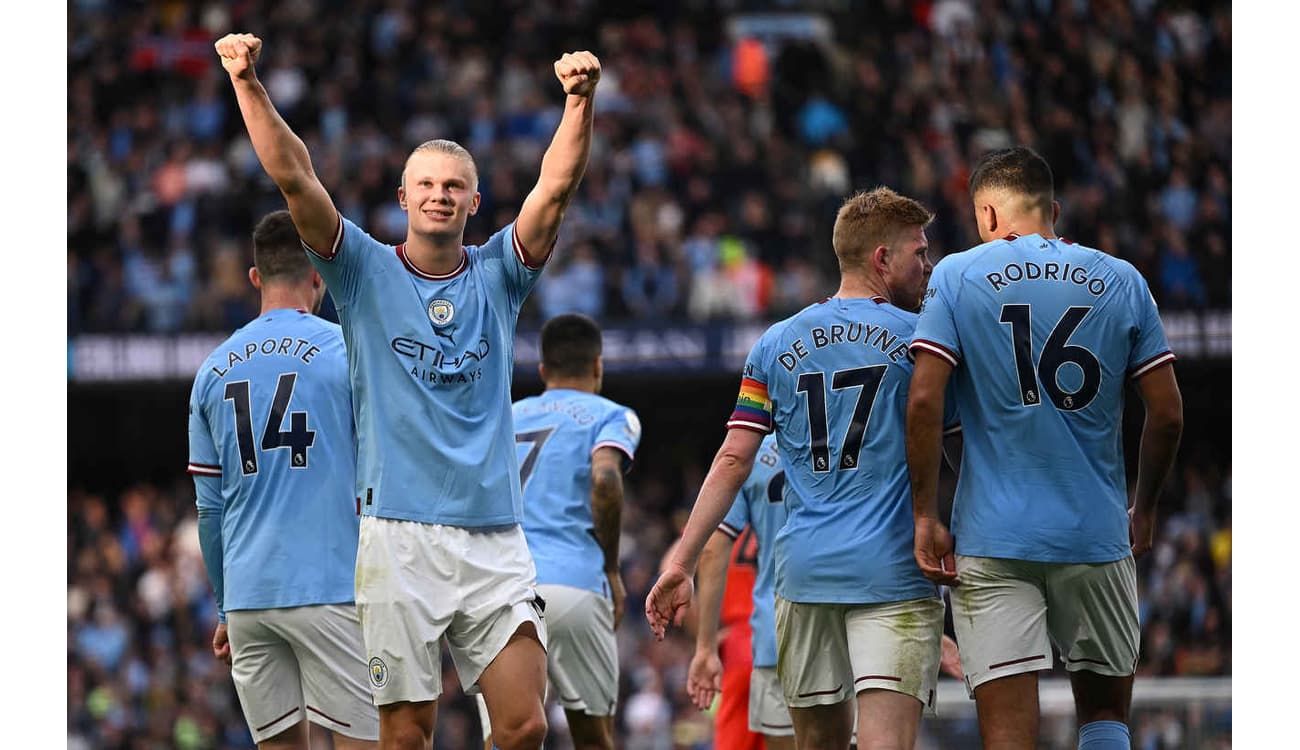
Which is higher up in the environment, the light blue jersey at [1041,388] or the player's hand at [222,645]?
the light blue jersey at [1041,388]

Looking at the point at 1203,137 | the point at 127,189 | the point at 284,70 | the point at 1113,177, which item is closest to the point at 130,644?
the point at 127,189

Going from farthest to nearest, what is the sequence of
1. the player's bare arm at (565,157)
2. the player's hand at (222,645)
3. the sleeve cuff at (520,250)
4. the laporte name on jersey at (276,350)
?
1. the player's hand at (222,645)
2. the laporte name on jersey at (276,350)
3. the sleeve cuff at (520,250)
4. the player's bare arm at (565,157)

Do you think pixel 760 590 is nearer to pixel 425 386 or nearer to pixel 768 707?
pixel 768 707

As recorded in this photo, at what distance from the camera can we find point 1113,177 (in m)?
20.1

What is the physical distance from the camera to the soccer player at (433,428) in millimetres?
5469

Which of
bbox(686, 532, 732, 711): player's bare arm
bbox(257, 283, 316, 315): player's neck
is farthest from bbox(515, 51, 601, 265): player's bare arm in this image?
bbox(686, 532, 732, 711): player's bare arm

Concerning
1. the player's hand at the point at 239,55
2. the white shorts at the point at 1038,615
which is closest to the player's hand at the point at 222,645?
the player's hand at the point at 239,55

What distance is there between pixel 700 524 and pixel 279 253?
84.0 inches

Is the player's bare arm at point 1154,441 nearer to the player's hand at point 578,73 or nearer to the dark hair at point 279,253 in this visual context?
the player's hand at point 578,73

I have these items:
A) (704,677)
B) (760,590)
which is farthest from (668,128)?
(704,677)

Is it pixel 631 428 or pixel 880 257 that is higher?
pixel 880 257

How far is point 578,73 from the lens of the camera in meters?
5.54

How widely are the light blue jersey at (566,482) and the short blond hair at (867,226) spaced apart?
6.56ft
